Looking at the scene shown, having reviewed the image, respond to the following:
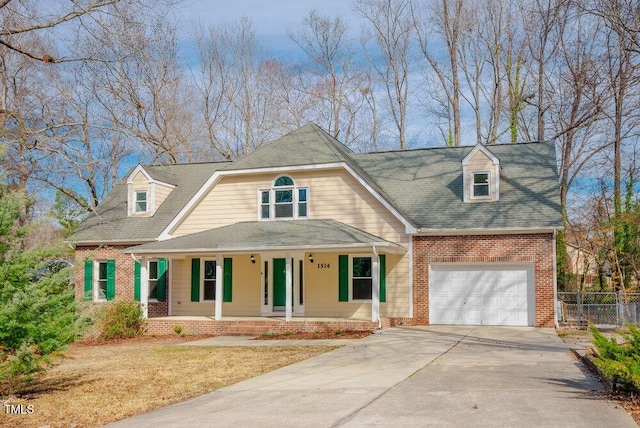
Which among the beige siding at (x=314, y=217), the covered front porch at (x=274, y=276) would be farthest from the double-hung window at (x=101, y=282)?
the beige siding at (x=314, y=217)

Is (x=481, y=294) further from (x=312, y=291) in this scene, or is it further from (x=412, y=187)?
(x=312, y=291)

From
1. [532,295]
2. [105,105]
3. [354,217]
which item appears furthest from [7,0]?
[105,105]

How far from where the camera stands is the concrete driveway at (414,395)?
26.3 ft

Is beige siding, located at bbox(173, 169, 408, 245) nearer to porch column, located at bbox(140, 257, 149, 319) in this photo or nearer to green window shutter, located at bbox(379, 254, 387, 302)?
green window shutter, located at bbox(379, 254, 387, 302)

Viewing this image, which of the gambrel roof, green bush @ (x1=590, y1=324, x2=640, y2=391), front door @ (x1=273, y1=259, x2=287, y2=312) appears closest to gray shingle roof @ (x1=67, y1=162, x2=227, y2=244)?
the gambrel roof

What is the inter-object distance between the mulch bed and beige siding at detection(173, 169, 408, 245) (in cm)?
377

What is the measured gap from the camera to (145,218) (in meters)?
26.0

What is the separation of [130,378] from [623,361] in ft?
27.1

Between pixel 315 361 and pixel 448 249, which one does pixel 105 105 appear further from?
pixel 315 361

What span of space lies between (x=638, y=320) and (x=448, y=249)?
6.63 m

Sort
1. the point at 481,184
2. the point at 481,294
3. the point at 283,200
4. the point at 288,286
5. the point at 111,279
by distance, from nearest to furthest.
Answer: the point at 288,286 < the point at 481,294 < the point at 481,184 < the point at 283,200 < the point at 111,279

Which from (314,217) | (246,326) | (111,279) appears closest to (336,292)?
(314,217)

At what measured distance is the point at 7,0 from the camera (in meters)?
14.8

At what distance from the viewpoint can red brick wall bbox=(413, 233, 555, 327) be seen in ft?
67.7
